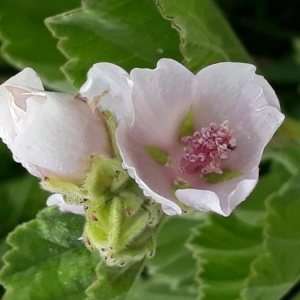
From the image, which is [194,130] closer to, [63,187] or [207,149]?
[207,149]

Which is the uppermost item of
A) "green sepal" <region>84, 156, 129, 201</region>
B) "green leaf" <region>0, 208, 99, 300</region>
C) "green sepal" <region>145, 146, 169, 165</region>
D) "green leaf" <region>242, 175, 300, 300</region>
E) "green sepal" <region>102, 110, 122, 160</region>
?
"green sepal" <region>102, 110, 122, 160</region>

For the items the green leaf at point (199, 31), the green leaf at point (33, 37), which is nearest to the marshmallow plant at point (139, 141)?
the green leaf at point (199, 31)

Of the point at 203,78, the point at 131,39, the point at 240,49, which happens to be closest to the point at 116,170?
the point at 203,78

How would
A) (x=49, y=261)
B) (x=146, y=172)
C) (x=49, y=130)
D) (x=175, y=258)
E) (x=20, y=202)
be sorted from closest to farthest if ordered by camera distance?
1. (x=49, y=130)
2. (x=146, y=172)
3. (x=49, y=261)
4. (x=175, y=258)
5. (x=20, y=202)

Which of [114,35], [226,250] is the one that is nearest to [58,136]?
[114,35]

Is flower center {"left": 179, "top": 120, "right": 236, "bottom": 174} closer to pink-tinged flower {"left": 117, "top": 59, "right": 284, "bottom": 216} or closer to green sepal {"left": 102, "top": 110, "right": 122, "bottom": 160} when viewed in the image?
pink-tinged flower {"left": 117, "top": 59, "right": 284, "bottom": 216}

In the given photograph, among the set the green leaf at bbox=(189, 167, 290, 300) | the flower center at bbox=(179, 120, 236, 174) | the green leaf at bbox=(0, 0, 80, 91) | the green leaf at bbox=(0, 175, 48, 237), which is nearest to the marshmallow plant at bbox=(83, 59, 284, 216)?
the flower center at bbox=(179, 120, 236, 174)

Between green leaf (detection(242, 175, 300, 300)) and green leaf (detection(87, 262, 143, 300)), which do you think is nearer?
green leaf (detection(87, 262, 143, 300))
